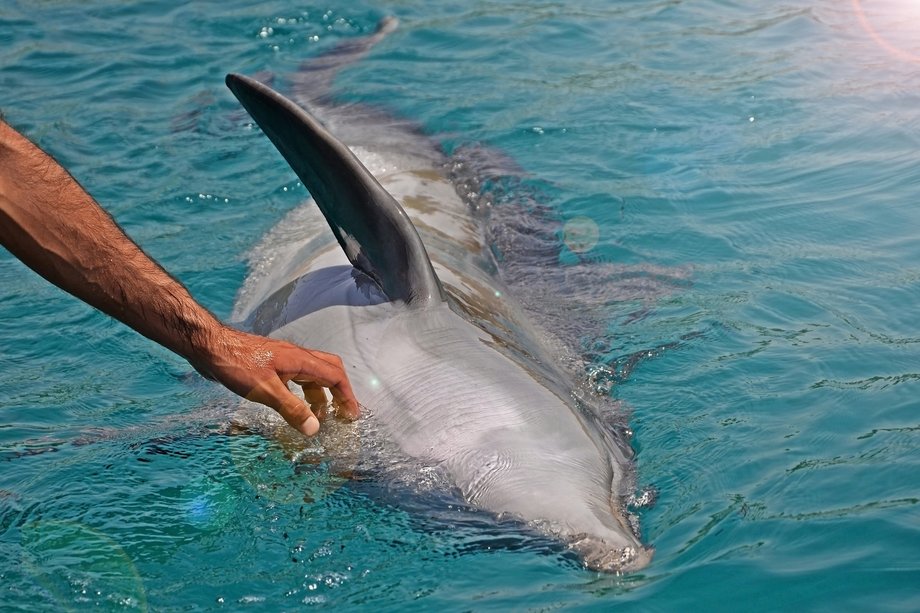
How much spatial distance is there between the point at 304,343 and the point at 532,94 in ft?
21.3

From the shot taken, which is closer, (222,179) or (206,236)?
(206,236)

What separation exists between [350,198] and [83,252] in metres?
1.73

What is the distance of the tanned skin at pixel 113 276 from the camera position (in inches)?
151

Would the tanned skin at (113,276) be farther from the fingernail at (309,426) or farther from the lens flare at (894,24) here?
the lens flare at (894,24)

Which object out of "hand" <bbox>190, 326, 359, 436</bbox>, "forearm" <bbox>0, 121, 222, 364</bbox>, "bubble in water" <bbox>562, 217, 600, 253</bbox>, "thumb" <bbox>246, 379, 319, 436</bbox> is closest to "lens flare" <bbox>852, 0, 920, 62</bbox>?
"bubble in water" <bbox>562, 217, 600, 253</bbox>

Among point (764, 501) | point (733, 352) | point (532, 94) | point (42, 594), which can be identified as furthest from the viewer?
A: point (532, 94)

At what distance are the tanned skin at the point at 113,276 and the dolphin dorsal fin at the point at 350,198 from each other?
122cm

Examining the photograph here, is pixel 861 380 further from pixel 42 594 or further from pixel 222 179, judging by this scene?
pixel 222 179

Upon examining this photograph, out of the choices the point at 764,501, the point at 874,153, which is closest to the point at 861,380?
the point at 764,501

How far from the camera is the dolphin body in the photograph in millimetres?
4730

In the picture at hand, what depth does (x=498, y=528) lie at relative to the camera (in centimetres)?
463

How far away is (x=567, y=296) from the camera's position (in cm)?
779

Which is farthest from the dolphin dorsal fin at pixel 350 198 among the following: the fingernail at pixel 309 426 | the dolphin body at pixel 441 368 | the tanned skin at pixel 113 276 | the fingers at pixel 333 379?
the fingernail at pixel 309 426

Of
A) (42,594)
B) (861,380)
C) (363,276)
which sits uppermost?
(363,276)
